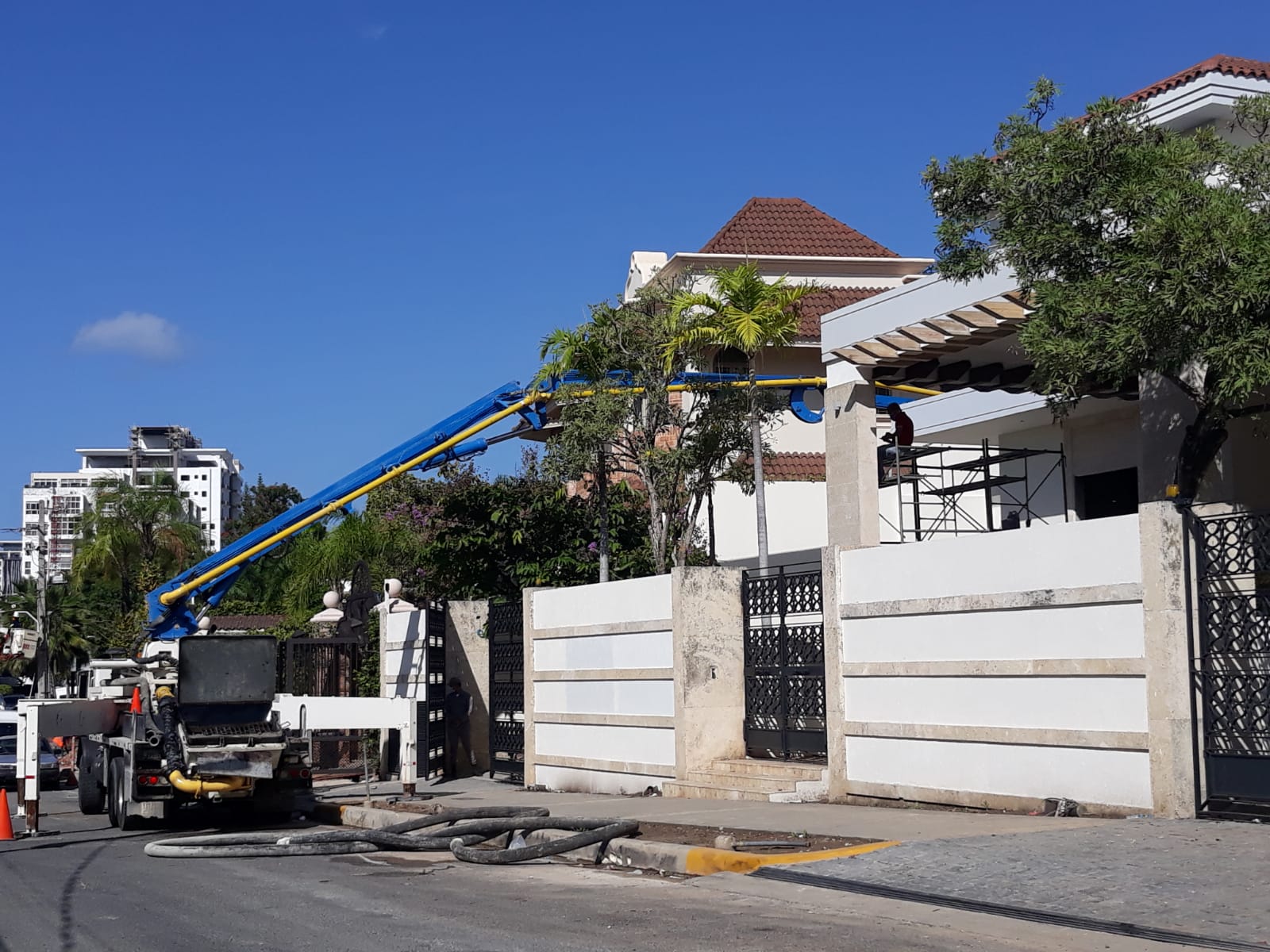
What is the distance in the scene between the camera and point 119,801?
17672 mm

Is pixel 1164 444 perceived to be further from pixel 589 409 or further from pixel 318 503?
pixel 318 503

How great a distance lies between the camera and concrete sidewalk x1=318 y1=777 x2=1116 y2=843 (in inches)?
466

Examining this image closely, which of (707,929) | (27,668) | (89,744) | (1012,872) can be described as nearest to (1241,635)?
(1012,872)

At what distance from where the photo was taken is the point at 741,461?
75.7ft

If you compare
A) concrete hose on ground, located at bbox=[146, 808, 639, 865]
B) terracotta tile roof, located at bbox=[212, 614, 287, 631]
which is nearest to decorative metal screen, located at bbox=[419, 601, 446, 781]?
concrete hose on ground, located at bbox=[146, 808, 639, 865]

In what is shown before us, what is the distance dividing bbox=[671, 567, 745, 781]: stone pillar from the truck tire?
6.82 m

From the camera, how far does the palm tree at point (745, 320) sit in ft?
63.8

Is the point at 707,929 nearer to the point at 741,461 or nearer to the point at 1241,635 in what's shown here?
the point at 1241,635

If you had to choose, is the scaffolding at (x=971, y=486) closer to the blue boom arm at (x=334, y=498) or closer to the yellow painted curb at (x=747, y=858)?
the blue boom arm at (x=334, y=498)

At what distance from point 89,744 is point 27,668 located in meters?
56.7

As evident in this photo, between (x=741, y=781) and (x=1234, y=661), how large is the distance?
6.36 m

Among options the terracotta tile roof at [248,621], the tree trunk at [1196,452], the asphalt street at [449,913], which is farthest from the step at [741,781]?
the terracotta tile roof at [248,621]

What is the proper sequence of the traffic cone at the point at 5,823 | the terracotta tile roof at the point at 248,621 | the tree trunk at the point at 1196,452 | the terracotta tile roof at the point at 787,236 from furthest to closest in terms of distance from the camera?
the terracotta tile roof at the point at 248,621
the terracotta tile roof at the point at 787,236
the traffic cone at the point at 5,823
the tree trunk at the point at 1196,452

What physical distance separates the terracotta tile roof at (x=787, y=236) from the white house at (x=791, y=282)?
0.03 metres
